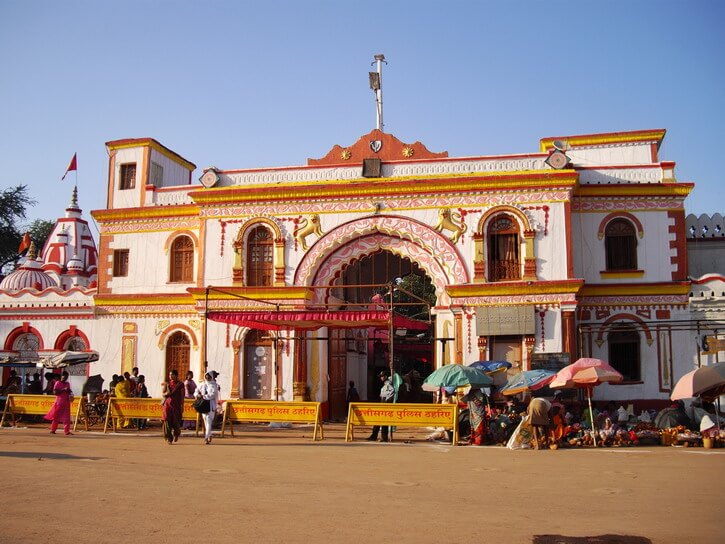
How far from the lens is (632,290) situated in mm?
21672

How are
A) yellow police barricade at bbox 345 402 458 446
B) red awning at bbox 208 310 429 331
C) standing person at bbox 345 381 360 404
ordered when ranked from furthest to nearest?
standing person at bbox 345 381 360 404 < red awning at bbox 208 310 429 331 < yellow police barricade at bbox 345 402 458 446

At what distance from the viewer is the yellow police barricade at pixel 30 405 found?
60.6ft

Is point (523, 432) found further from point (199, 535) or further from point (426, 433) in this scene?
point (199, 535)

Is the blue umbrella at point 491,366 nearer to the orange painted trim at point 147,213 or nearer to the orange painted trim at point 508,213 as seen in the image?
the orange painted trim at point 508,213

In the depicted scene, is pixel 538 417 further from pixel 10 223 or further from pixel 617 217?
pixel 10 223

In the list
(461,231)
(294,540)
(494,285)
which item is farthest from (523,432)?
(294,540)

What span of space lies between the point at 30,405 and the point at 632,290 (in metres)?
16.3

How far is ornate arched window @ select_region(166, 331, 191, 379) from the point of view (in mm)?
23922

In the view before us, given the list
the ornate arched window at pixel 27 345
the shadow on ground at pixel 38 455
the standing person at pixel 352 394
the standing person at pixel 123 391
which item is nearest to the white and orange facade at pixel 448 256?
the standing person at pixel 352 394

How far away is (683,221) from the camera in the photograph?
22.0 meters

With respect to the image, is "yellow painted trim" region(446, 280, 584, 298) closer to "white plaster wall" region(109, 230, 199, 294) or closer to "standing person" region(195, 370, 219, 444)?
"standing person" region(195, 370, 219, 444)

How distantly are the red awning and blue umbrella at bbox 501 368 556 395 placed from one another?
2.68 metres

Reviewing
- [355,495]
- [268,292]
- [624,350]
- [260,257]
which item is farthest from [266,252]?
[355,495]

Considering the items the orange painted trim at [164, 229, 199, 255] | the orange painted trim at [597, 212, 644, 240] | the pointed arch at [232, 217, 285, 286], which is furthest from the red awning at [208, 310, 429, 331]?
the orange painted trim at [597, 212, 644, 240]
